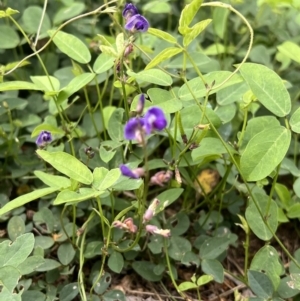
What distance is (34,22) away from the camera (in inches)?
60.5

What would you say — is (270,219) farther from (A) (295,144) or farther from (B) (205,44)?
(B) (205,44)

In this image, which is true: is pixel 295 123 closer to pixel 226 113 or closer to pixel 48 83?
pixel 226 113

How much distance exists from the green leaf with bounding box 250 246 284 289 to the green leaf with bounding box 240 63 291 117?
0.30 meters

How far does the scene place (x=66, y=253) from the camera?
113 cm

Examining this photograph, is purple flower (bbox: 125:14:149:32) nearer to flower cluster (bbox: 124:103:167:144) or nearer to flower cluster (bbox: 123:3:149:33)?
flower cluster (bbox: 123:3:149:33)

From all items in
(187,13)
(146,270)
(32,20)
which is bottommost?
(146,270)

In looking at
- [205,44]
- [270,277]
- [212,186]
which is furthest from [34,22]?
[270,277]

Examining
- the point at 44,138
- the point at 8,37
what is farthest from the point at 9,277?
the point at 8,37

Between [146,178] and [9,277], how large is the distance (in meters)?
0.33

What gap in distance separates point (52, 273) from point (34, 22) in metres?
0.81

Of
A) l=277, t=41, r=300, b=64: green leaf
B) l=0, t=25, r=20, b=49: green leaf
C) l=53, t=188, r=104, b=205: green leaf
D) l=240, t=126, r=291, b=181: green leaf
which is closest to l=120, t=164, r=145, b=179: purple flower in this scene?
l=53, t=188, r=104, b=205: green leaf

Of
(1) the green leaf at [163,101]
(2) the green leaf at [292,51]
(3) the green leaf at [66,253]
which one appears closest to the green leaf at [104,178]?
(1) the green leaf at [163,101]

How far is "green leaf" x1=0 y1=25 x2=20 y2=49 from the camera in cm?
147

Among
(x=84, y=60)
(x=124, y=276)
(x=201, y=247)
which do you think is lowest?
(x=124, y=276)
